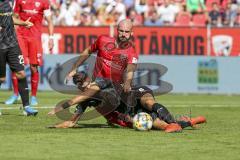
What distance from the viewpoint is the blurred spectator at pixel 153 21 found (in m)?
28.3

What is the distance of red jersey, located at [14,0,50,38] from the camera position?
1822 centimetres

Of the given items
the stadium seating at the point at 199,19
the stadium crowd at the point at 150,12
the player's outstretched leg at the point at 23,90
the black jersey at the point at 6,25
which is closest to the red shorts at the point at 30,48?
the player's outstretched leg at the point at 23,90

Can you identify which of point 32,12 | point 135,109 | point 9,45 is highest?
point 32,12

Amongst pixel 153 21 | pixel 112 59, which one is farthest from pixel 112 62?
pixel 153 21

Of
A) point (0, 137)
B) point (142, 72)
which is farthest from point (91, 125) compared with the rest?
point (142, 72)

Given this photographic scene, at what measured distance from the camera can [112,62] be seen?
13.4 metres

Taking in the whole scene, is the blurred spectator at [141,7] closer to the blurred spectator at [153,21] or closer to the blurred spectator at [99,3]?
the blurred spectator at [153,21]

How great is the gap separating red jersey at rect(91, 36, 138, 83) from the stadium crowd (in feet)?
48.3

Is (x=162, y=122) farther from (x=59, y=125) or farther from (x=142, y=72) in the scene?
(x=142, y=72)

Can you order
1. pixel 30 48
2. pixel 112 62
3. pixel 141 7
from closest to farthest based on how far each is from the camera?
1. pixel 112 62
2. pixel 30 48
3. pixel 141 7

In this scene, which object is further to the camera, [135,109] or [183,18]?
[183,18]

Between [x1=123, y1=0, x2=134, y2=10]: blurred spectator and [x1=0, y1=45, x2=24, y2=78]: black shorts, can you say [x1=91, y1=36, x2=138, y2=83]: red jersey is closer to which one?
[x1=0, y1=45, x2=24, y2=78]: black shorts

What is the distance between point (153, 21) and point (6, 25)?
13.9 m

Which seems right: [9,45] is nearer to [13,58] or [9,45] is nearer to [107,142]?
[13,58]
